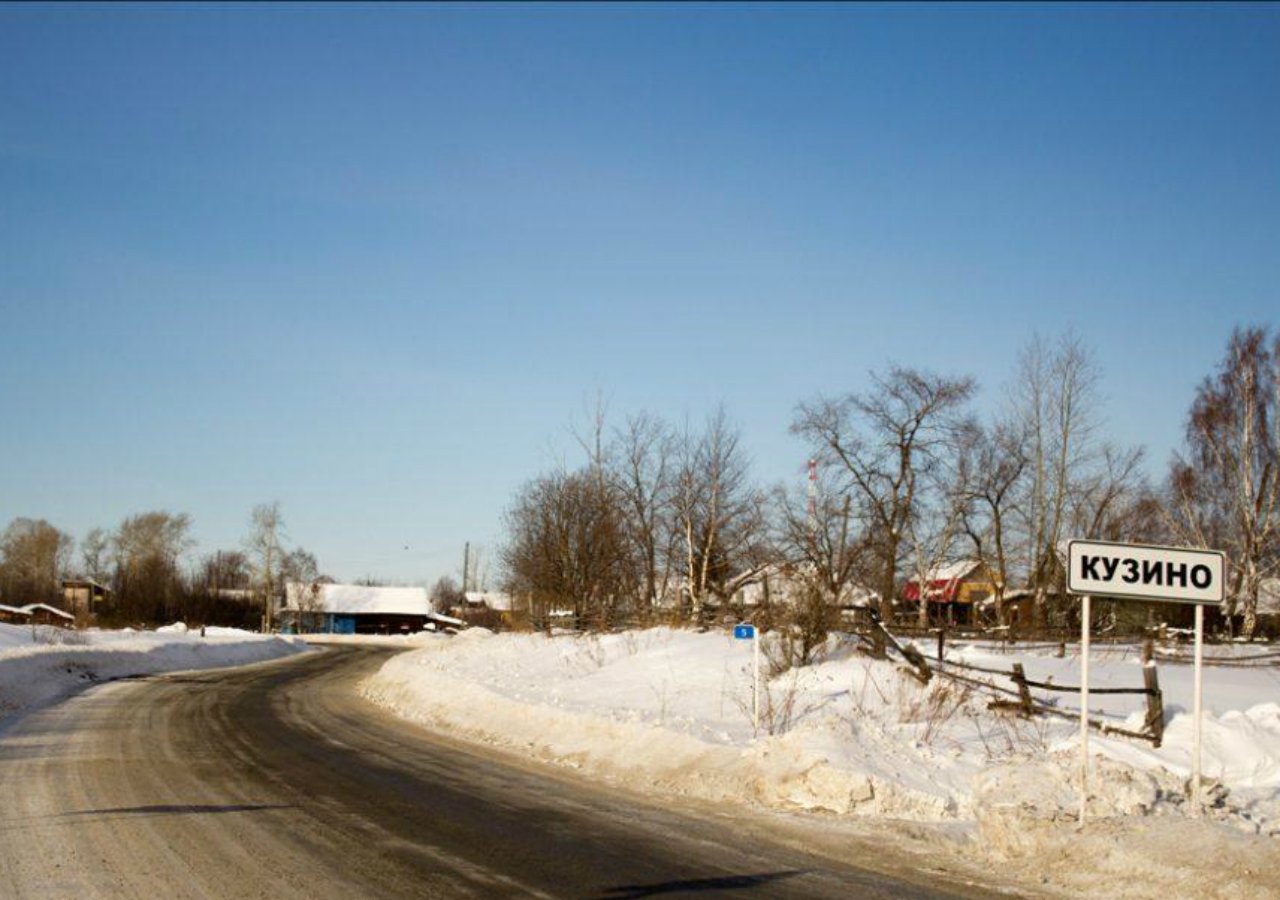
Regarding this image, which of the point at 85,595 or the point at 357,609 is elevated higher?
the point at 85,595

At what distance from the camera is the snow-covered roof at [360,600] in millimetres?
122250

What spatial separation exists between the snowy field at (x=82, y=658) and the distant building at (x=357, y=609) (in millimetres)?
58479

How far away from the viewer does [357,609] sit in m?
125

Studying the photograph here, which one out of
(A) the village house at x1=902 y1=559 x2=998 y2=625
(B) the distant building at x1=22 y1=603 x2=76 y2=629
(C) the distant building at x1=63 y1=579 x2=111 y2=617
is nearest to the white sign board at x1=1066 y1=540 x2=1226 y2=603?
(A) the village house at x1=902 y1=559 x2=998 y2=625

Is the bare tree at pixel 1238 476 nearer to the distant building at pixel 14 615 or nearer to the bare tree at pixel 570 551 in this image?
the bare tree at pixel 570 551

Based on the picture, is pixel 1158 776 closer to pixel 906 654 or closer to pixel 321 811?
pixel 906 654

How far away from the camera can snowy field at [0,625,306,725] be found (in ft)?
91.4

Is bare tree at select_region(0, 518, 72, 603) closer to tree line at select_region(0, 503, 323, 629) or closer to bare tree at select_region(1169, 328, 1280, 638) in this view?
tree line at select_region(0, 503, 323, 629)

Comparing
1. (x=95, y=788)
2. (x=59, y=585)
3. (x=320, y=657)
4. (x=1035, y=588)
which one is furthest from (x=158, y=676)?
(x=59, y=585)

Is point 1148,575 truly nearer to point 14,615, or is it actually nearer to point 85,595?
point 14,615

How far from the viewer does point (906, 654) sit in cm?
1927

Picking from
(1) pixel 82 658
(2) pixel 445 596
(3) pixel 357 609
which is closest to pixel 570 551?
(1) pixel 82 658

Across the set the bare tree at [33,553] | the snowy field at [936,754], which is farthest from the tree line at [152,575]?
the snowy field at [936,754]

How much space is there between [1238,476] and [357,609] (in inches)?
3941
